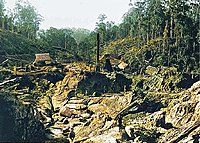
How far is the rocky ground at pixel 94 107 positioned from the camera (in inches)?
1492

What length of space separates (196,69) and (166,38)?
57.8 feet

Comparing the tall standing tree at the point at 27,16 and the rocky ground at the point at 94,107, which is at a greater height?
the tall standing tree at the point at 27,16

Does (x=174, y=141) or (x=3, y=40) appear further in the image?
(x=3, y=40)

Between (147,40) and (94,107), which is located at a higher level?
(147,40)

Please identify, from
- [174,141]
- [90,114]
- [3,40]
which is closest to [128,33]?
[3,40]

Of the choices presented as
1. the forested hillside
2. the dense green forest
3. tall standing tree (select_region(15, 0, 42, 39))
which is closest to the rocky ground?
the forested hillside

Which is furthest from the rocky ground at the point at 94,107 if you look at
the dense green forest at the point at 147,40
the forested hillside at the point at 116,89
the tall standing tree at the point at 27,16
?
the tall standing tree at the point at 27,16

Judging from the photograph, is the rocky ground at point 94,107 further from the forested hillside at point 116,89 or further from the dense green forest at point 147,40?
the dense green forest at point 147,40

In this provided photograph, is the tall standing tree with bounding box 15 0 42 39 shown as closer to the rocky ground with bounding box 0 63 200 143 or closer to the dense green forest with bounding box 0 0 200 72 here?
the dense green forest with bounding box 0 0 200 72

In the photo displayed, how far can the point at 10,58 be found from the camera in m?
65.0

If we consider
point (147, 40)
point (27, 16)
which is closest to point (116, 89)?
point (147, 40)

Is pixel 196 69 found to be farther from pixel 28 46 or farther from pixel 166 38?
pixel 28 46

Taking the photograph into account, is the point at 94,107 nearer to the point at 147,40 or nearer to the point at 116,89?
the point at 116,89

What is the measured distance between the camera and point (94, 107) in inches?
1799
